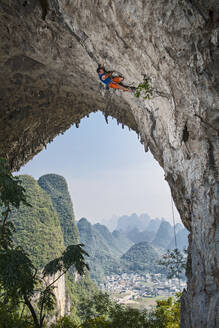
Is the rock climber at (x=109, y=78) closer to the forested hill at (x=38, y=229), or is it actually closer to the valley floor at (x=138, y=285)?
the forested hill at (x=38, y=229)

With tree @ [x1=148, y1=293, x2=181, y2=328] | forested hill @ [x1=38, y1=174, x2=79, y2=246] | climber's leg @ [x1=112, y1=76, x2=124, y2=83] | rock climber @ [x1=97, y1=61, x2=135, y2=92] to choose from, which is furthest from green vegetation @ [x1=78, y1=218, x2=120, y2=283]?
climber's leg @ [x1=112, y1=76, x2=124, y2=83]

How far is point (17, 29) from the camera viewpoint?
6.32 meters

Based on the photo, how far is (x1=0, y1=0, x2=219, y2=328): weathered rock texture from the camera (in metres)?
3.27

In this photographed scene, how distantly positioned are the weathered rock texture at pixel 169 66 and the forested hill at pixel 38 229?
19669 millimetres

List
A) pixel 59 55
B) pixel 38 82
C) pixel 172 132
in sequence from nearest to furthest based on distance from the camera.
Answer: pixel 172 132 < pixel 59 55 < pixel 38 82

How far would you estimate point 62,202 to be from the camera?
143 feet

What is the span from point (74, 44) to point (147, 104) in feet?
9.25

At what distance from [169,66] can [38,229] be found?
27.1 meters

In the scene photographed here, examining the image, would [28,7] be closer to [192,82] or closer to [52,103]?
[52,103]

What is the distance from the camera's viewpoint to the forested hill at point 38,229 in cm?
2411

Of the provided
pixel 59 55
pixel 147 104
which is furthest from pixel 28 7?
pixel 147 104

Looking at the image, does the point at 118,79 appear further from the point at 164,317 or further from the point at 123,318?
the point at 164,317

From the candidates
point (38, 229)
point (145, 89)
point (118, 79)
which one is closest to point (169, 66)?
point (145, 89)

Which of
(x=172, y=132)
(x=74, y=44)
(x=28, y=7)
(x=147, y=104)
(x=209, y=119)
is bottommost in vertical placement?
(x=209, y=119)
